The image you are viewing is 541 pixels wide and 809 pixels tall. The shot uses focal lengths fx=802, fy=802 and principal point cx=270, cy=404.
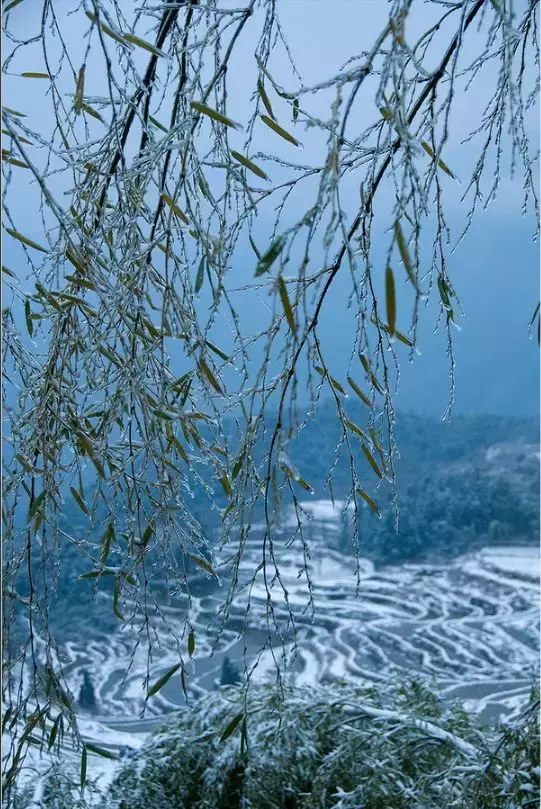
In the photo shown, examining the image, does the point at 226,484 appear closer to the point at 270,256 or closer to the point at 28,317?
the point at 28,317

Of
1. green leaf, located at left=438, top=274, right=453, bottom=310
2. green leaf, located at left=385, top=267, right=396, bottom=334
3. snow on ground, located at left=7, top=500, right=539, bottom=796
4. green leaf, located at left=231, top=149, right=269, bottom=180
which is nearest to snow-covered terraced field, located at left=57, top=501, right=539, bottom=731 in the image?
snow on ground, located at left=7, top=500, right=539, bottom=796

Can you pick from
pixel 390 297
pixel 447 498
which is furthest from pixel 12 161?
pixel 447 498

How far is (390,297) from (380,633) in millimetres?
3667

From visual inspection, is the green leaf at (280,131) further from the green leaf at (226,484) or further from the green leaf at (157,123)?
the green leaf at (226,484)

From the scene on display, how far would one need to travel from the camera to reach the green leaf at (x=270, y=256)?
45 centimetres

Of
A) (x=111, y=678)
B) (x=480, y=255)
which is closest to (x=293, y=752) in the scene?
(x=111, y=678)

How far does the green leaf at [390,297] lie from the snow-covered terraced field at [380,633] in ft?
10.2

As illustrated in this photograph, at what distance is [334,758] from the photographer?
2.21m

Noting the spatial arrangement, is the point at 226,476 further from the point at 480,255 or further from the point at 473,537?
the point at 473,537

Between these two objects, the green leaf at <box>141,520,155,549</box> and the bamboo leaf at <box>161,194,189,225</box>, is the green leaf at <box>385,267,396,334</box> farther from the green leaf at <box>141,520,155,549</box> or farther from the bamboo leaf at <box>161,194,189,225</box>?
the green leaf at <box>141,520,155,549</box>

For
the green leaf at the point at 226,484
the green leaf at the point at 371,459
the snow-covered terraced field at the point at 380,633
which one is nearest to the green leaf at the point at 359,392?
the green leaf at the point at 371,459

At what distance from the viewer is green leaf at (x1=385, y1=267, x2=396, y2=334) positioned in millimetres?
462

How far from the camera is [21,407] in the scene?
783mm

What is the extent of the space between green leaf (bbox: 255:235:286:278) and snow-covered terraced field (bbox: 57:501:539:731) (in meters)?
3.11
